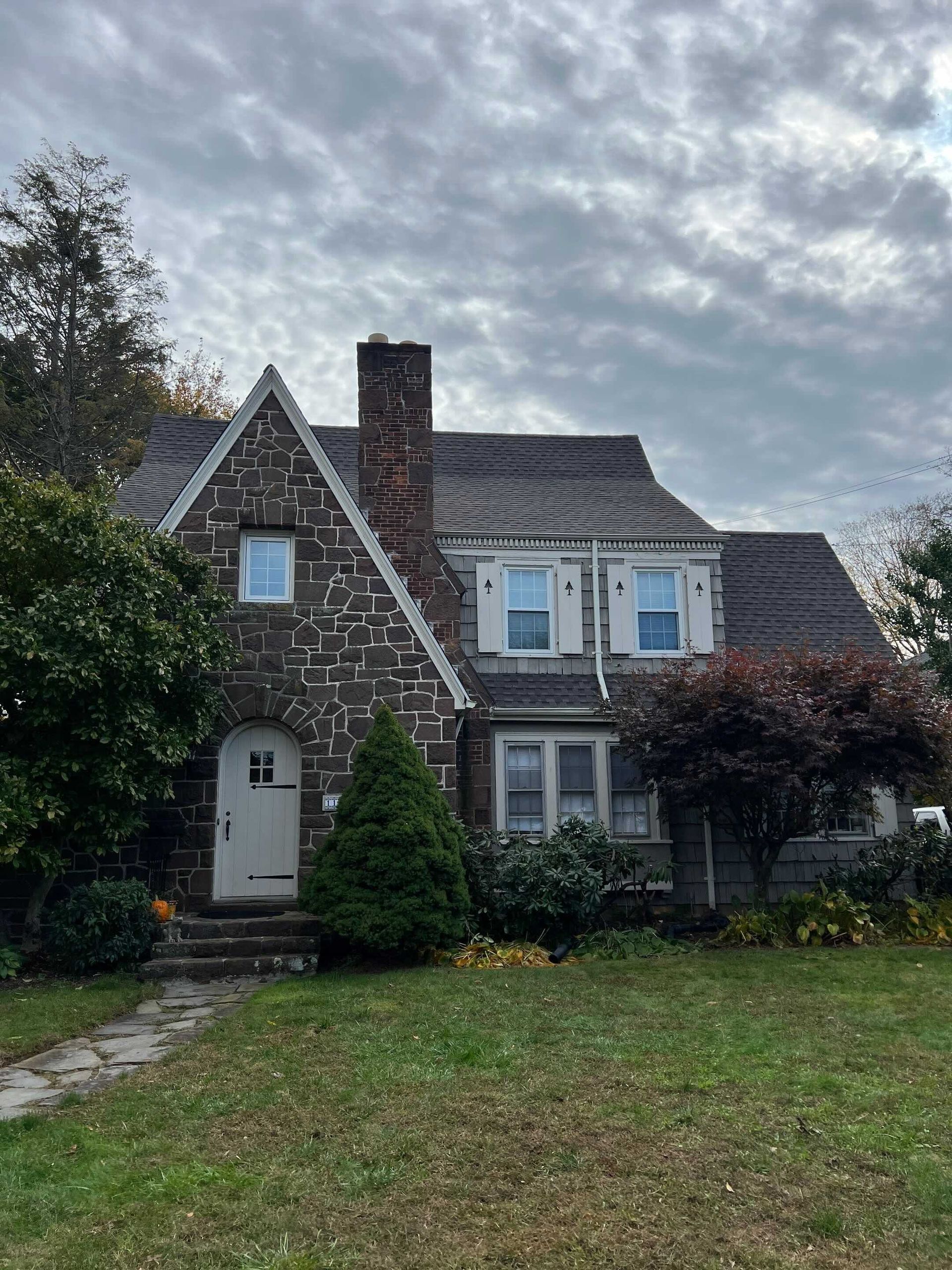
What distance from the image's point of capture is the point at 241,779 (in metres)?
12.0

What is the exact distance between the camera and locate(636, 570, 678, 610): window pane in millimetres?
15391

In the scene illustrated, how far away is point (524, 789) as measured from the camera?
14.2 meters

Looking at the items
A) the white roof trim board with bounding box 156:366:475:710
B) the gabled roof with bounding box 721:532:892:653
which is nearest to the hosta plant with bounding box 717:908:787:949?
the white roof trim board with bounding box 156:366:475:710

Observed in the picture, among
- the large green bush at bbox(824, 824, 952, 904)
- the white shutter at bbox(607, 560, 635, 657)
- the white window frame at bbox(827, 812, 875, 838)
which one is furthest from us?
the white shutter at bbox(607, 560, 635, 657)

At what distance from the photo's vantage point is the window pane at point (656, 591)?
1539 centimetres

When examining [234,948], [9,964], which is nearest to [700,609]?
[234,948]

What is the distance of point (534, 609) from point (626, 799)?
10.6 ft

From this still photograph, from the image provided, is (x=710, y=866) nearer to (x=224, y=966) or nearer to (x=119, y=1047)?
(x=224, y=966)

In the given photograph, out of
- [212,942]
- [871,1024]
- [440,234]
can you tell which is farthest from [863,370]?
[212,942]

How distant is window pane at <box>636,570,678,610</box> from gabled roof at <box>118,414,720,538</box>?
65cm

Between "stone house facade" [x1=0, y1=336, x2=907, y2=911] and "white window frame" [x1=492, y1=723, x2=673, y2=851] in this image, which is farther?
"white window frame" [x1=492, y1=723, x2=673, y2=851]

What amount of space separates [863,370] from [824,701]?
9.62 metres

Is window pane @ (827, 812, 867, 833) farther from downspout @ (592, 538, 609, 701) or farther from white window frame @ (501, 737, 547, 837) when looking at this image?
white window frame @ (501, 737, 547, 837)

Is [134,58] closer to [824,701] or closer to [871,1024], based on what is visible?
[824,701]
